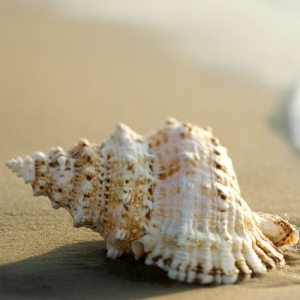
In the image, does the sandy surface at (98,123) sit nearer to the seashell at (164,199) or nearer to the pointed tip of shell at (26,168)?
the seashell at (164,199)

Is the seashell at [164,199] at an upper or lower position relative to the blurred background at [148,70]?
lower

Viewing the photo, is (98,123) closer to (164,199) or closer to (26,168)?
(26,168)

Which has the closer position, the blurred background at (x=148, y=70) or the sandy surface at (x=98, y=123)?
the sandy surface at (x=98, y=123)

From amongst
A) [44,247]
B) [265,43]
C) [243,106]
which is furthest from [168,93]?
[44,247]

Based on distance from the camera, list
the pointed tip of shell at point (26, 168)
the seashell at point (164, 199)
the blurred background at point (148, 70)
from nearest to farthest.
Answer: the seashell at point (164, 199), the pointed tip of shell at point (26, 168), the blurred background at point (148, 70)

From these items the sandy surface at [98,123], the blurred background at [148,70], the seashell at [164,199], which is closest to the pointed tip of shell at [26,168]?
the seashell at [164,199]

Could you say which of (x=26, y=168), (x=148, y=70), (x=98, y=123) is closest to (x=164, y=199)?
(x=26, y=168)

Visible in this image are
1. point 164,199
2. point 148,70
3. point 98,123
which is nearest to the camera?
point 164,199
